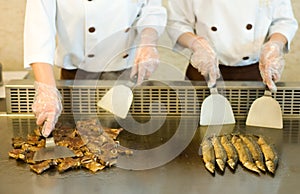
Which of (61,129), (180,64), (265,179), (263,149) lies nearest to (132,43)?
(61,129)

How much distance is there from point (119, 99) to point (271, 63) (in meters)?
0.48

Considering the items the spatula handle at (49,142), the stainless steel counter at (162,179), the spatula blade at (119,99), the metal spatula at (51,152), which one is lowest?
the stainless steel counter at (162,179)

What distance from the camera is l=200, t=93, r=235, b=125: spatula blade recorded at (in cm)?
142

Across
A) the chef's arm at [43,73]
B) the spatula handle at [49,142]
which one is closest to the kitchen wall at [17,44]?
the chef's arm at [43,73]

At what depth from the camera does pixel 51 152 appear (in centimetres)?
121

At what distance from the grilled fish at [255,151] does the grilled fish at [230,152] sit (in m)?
0.04

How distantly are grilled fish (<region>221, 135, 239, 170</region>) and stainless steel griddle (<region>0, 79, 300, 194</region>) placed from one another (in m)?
0.02

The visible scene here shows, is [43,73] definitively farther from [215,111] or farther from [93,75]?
[215,111]

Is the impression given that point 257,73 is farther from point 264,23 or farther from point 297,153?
point 297,153

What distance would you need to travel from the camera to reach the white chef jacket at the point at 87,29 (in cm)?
135

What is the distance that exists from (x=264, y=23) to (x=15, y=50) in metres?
1.30

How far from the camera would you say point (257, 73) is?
1.73m

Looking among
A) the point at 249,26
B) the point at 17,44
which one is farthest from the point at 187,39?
the point at 17,44

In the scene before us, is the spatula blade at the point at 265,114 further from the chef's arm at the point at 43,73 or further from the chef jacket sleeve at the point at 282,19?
the chef's arm at the point at 43,73
